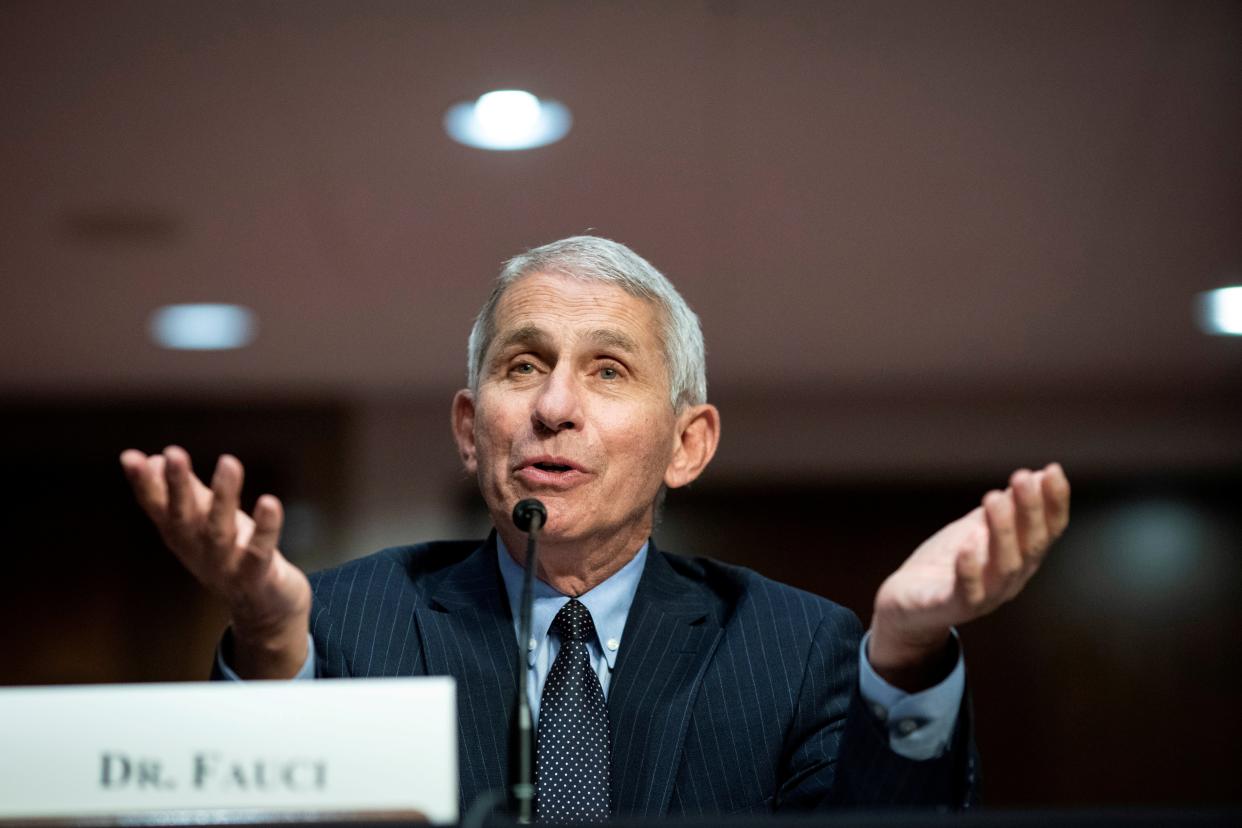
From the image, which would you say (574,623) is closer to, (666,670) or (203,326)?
(666,670)

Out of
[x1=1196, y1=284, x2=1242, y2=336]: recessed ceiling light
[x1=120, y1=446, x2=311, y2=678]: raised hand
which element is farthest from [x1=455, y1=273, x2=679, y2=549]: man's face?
[x1=1196, y1=284, x2=1242, y2=336]: recessed ceiling light

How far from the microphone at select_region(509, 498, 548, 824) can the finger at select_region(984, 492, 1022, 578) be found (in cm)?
43

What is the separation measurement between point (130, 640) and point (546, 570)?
4077 millimetres

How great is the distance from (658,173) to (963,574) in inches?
101

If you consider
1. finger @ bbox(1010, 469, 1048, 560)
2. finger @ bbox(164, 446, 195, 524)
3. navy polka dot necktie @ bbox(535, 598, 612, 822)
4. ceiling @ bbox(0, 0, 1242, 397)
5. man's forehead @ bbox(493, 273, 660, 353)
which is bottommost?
navy polka dot necktie @ bbox(535, 598, 612, 822)

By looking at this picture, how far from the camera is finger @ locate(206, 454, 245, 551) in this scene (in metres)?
1.01

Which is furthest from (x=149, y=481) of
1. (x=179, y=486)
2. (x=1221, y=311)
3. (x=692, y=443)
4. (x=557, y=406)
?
(x=1221, y=311)

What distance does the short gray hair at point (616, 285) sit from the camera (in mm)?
1688

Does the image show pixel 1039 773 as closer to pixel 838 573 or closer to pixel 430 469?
pixel 838 573

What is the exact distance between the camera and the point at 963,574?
1072 mm

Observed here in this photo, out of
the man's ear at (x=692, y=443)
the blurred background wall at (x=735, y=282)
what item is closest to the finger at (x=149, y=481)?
the man's ear at (x=692, y=443)

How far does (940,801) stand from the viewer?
1159 millimetres

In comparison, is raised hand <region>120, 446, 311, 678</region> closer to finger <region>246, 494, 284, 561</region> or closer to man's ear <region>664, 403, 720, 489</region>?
finger <region>246, 494, 284, 561</region>

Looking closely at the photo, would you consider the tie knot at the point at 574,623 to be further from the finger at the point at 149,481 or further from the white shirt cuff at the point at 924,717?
the finger at the point at 149,481
